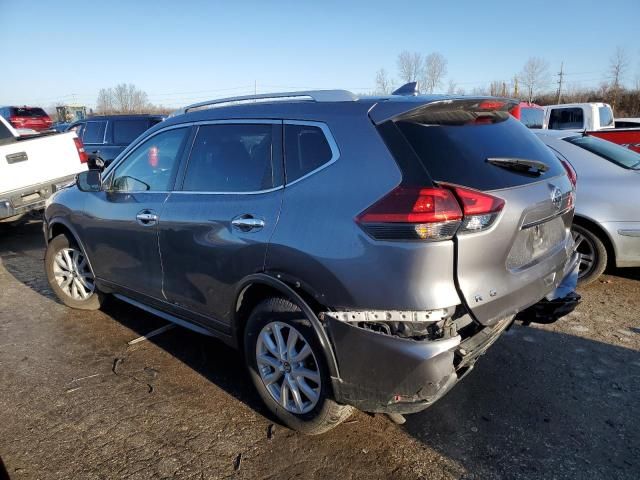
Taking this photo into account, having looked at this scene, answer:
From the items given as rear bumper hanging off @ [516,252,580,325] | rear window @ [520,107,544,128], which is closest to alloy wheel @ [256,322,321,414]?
rear bumper hanging off @ [516,252,580,325]

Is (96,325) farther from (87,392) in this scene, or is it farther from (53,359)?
(87,392)

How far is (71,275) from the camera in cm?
471

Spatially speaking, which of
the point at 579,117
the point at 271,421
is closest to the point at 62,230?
the point at 271,421

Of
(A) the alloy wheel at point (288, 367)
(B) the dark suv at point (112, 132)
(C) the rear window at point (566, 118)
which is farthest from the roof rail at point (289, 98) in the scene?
(C) the rear window at point (566, 118)

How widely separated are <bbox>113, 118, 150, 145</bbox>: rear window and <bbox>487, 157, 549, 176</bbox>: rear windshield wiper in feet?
33.3

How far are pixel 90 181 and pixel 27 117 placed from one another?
69.9 feet

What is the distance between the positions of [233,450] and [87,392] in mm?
1266

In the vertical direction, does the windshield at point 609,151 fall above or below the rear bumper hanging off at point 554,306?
above

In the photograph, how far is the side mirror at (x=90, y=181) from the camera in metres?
4.11

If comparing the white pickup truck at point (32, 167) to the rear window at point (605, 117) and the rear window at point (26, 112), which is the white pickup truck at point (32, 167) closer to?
the rear window at point (605, 117)

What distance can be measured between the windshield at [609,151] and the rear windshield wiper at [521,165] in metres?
2.62

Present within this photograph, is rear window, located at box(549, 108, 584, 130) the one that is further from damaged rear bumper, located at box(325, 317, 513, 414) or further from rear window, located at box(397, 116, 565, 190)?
damaged rear bumper, located at box(325, 317, 513, 414)

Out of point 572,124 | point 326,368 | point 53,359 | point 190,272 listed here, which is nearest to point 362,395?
point 326,368

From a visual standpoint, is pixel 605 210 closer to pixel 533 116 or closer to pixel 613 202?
pixel 613 202
